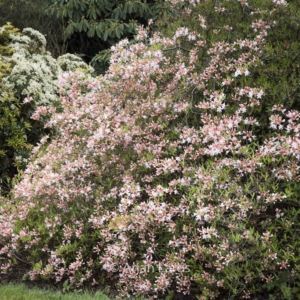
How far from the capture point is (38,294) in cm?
420

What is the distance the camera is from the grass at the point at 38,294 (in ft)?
13.4

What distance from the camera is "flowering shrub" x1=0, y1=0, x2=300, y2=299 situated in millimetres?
3807

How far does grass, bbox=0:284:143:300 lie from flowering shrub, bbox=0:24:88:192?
2.17 m

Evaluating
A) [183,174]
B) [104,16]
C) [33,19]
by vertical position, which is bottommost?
[183,174]

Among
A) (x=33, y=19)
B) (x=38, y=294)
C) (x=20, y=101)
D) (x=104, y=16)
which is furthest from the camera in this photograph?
(x=33, y=19)

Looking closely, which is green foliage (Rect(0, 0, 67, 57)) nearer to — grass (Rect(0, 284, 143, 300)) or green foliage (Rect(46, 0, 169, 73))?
green foliage (Rect(46, 0, 169, 73))

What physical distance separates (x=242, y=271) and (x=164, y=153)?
1.30m

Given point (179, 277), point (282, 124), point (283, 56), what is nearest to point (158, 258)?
point (179, 277)

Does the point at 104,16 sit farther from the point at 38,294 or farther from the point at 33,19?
the point at 38,294

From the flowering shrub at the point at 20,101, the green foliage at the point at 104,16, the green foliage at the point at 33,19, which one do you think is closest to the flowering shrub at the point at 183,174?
the flowering shrub at the point at 20,101

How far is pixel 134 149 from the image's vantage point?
4656 millimetres

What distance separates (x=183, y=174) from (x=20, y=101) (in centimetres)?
371

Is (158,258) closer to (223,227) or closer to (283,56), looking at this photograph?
(223,227)

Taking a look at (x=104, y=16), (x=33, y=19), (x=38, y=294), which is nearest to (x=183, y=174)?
(x=38, y=294)
